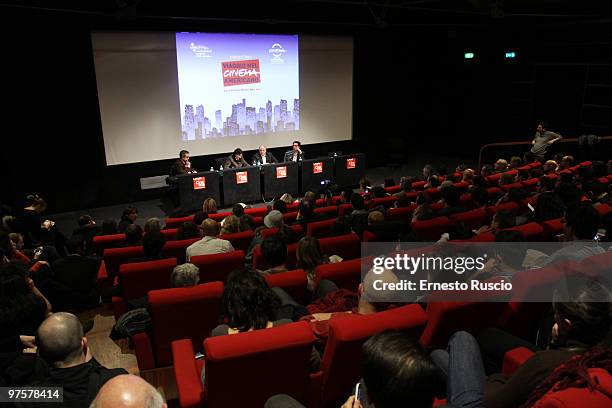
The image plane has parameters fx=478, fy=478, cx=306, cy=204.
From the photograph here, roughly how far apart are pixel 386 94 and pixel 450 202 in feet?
25.5

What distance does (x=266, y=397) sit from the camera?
2.30 m

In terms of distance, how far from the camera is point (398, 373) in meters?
1.33

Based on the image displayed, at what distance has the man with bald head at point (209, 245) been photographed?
4.25 m

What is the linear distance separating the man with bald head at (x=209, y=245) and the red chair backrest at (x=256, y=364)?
2.09m

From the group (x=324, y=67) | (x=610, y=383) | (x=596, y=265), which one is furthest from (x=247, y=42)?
(x=610, y=383)

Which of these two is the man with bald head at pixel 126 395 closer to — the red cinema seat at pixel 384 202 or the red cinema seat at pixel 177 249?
the red cinema seat at pixel 177 249

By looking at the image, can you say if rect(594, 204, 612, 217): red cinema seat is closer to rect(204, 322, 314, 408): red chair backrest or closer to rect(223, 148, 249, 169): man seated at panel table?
rect(204, 322, 314, 408): red chair backrest

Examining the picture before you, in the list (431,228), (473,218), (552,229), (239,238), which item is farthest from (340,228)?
(552,229)

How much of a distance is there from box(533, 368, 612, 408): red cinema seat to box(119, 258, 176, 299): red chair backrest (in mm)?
2873

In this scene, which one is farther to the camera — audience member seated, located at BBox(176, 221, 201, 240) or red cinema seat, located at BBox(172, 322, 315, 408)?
audience member seated, located at BBox(176, 221, 201, 240)

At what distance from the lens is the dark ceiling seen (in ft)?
26.3

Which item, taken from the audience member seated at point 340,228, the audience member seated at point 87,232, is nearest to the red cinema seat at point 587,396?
the audience member seated at point 340,228

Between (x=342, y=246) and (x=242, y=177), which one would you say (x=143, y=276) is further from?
(x=242, y=177)

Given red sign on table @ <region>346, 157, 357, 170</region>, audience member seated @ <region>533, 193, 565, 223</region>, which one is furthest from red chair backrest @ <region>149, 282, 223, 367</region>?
red sign on table @ <region>346, 157, 357, 170</region>
